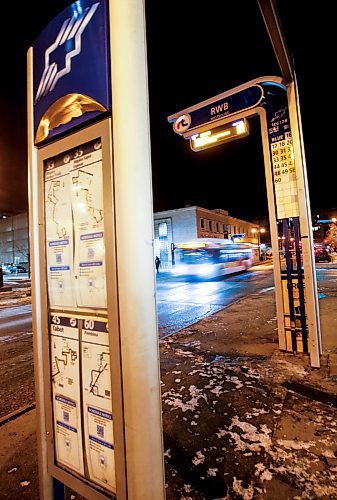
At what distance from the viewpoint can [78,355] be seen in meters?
1.63

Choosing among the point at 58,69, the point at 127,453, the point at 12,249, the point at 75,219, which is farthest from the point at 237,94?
the point at 12,249

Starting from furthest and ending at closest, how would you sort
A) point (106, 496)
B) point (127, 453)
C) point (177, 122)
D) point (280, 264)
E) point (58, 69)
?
point (177, 122)
point (280, 264)
point (58, 69)
point (106, 496)
point (127, 453)

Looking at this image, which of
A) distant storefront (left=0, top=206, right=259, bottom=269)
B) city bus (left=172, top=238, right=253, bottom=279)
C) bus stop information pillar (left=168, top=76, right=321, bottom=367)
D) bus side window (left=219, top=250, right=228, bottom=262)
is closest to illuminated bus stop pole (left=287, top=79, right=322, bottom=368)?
bus stop information pillar (left=168, top=76, right=321, bottom=367)

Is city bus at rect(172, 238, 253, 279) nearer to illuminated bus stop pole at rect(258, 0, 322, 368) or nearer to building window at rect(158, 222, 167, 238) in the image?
Result: illuminated bus stop pole at rect(258, 0, 322, 368)

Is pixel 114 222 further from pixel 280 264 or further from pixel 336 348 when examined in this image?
pixel 336 348

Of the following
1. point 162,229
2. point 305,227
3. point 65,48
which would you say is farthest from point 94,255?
point 162,229

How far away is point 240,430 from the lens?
2.69 m

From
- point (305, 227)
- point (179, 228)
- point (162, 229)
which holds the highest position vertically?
point (162, 229)

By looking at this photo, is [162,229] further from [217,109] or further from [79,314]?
[79,314]

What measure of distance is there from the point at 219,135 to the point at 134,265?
536 centimetres

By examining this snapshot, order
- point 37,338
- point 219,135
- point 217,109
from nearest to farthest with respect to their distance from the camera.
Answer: point 37,338 < point 217,109 < point 219,135

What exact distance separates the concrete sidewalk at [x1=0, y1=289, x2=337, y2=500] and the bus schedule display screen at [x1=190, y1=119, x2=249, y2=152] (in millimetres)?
4234

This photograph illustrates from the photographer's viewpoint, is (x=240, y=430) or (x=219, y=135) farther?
(x=219, y=135)

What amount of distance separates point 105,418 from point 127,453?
237mm
